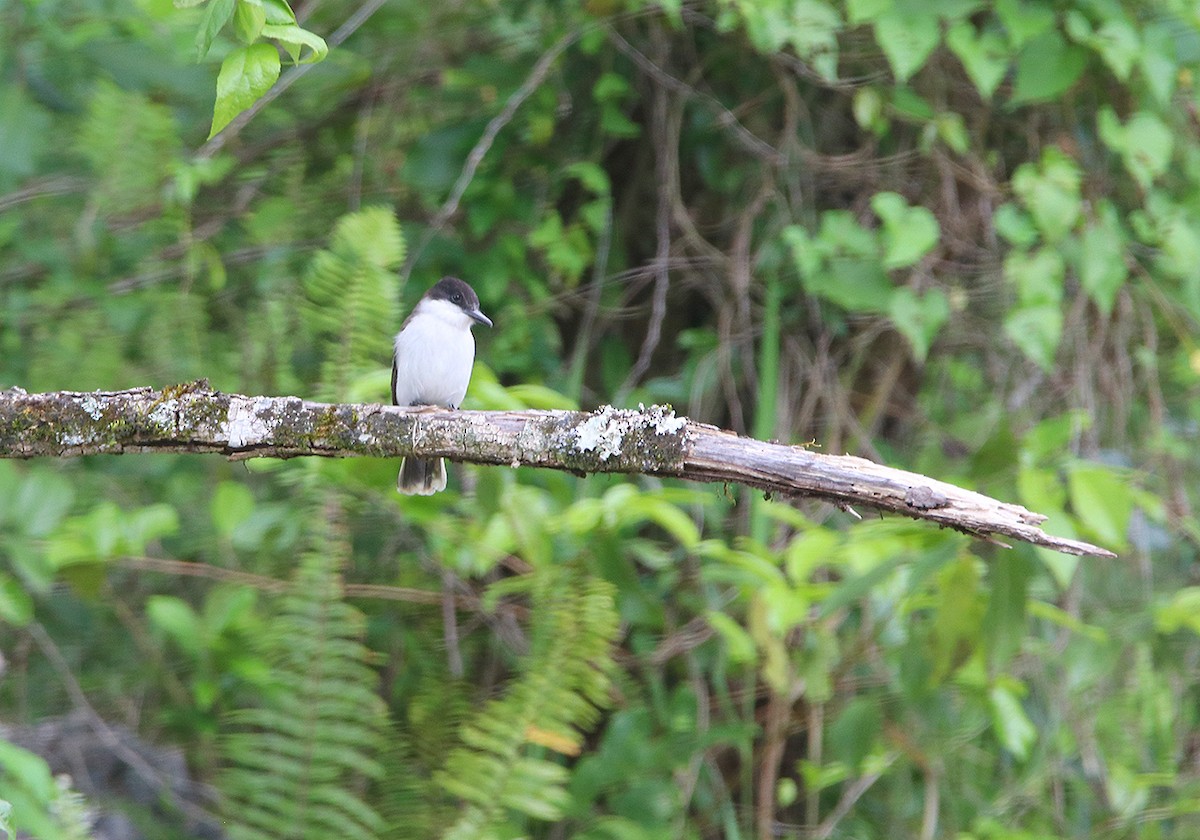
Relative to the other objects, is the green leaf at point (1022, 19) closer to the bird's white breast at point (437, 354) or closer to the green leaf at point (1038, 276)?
the green leaf at point (1038, 276)

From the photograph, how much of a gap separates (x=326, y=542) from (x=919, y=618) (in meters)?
2.04

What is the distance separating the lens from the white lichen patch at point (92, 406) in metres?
2.38

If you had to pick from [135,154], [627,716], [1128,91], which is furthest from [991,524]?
[135,154]

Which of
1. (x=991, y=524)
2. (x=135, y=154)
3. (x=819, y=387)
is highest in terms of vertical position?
(x=135, y=154)

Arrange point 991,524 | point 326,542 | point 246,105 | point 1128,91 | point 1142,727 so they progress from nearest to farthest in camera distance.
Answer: point 246,105, point 991,524, point 326,542, point 1128,91, point 1142,727

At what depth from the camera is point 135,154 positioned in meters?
5.05

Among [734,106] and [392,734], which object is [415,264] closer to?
[734,106]

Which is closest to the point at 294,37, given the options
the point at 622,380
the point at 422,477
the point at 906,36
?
the point at 906,36

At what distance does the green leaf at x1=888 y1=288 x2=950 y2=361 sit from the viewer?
13.6 ft

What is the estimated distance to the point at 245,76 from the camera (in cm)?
178

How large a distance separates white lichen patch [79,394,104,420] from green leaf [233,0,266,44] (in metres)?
0.92

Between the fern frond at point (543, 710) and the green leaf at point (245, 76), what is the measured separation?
2.21 m

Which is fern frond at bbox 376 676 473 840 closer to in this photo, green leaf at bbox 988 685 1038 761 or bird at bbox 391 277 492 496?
bird at bbox 391 277 492 496

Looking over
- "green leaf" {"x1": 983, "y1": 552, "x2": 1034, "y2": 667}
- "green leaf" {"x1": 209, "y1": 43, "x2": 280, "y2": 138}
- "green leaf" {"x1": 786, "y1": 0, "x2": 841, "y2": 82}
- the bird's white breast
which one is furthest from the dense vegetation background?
"green leaf" {"x1": 209, "y1": 43, "x2": 280, "y2": 138}
